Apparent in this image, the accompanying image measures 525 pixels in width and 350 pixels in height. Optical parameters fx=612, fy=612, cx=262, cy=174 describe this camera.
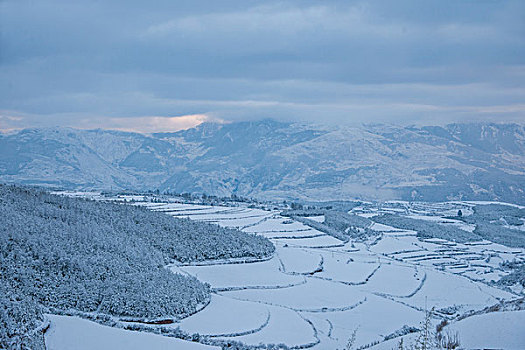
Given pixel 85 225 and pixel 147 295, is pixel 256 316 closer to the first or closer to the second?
pixel 147 295

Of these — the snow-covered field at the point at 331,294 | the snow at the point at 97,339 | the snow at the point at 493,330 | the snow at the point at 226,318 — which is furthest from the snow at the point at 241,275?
the snow at the point at 493,330

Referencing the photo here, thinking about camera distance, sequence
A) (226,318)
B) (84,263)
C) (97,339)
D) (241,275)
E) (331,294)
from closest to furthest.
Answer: (97,339)
(84,263)
(226,318)
(331,294)
(241,275)

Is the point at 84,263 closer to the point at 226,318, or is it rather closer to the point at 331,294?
the point at 226,318

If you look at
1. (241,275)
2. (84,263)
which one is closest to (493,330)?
(84,263)

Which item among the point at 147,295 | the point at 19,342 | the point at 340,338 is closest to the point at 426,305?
the point at 340,338

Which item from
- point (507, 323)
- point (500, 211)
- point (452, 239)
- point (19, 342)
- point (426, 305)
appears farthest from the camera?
point (500, 211)

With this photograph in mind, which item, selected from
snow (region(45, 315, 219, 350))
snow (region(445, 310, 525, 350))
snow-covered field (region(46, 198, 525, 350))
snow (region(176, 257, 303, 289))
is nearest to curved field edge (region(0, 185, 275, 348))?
snow (region(45, 315, 219, 350))
